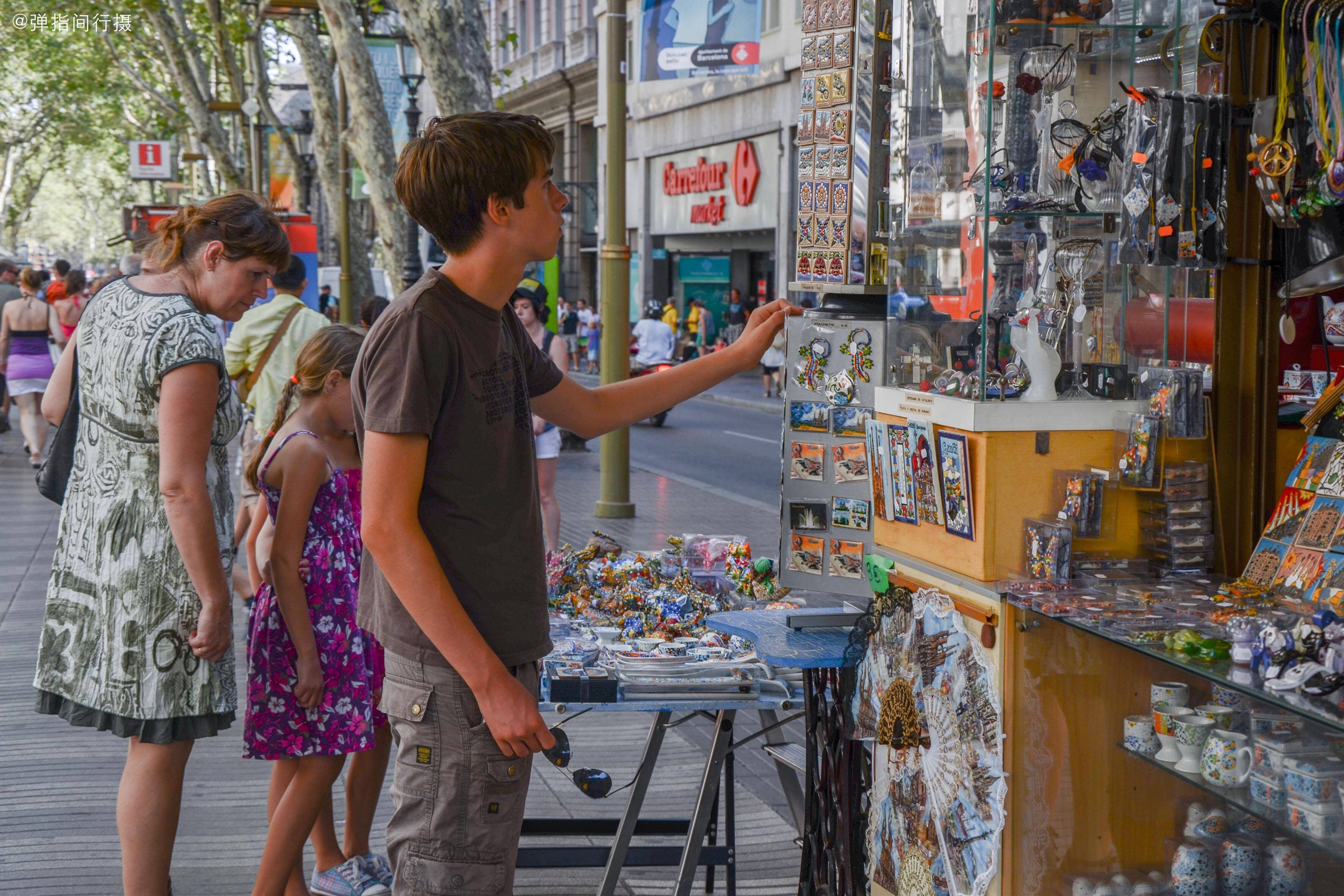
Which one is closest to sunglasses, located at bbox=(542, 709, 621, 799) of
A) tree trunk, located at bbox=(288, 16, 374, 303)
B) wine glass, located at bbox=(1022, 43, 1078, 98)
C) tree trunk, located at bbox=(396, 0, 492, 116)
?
wine glass, located at bbox=(1022, 43, 1078, 98)

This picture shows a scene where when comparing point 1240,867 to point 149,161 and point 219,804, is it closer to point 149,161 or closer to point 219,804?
point 219,804

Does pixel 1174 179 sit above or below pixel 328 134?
below

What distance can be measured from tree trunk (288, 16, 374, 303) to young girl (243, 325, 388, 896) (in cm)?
1556

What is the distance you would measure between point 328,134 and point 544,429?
1204cm

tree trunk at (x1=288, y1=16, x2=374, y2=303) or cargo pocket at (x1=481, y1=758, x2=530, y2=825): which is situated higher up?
tree trunk at (x1=288, y1=16, x2=374, y2=303)

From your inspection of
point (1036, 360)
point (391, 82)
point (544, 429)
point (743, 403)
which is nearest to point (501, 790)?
point (1036, 360)

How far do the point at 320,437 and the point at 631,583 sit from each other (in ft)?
3.23

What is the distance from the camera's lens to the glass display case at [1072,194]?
9.77 ft

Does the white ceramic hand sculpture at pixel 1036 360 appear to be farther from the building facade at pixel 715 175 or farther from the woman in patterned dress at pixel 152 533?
the building facade at pixel 715 175

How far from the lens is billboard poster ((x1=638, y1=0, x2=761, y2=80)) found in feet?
34.2

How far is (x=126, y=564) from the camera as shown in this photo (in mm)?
3412

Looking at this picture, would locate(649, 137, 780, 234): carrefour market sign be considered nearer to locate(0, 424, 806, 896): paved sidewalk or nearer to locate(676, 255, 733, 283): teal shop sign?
locate(676, 255, 733, 283): teal shop sign

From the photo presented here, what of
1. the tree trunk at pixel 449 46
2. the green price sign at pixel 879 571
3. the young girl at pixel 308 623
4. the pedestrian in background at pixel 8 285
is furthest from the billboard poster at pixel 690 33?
the green price sign at pixel 879 571

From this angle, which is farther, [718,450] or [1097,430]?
[718,450]
